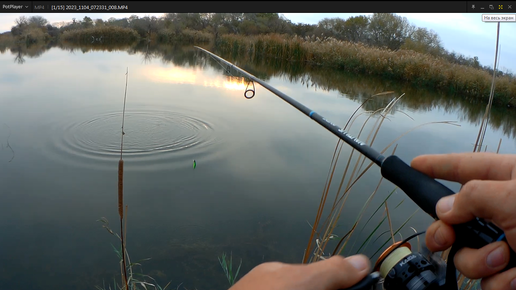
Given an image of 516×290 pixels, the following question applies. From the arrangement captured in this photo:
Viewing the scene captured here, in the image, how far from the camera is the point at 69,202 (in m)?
2.35

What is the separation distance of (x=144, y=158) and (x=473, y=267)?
2.69 m

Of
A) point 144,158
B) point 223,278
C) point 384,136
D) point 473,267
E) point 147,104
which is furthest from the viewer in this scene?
point 147,104

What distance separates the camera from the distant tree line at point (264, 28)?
9.62 meters

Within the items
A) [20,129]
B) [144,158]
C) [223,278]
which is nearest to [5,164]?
[20,129]

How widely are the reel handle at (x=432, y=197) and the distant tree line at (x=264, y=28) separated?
7.23m

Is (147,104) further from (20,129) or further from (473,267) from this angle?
(473,267)

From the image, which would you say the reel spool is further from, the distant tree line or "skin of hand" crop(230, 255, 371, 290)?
the distant tree line

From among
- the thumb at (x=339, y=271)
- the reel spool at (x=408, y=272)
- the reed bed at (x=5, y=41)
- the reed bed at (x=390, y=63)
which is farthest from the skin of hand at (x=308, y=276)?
the reed bed at (x=5, y=41)

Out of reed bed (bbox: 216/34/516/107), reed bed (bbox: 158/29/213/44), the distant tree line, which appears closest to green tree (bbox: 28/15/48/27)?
the distant tree line

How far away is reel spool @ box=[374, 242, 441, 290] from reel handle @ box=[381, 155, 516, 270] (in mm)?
63

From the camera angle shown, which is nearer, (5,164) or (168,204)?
(168,204)

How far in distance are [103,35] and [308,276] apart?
38.6 ft

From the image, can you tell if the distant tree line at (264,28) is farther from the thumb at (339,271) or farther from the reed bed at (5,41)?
the thumb at (339,271)

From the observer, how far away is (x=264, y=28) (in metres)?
13.9
